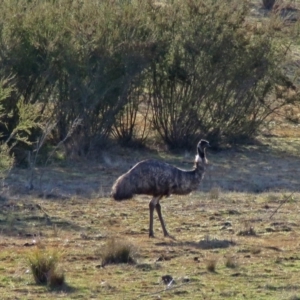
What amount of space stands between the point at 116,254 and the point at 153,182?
251cm

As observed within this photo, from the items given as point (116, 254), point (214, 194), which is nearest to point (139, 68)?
point (214, 194)

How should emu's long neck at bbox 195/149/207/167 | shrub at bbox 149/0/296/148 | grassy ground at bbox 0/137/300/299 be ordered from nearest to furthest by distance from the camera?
grassy ground at bbox 0/137/300/299 < emu's long neck at bbox 195/149/207/167 < shrub at bbox 149/0/296/148

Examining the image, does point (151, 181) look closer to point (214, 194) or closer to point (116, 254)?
point (116, 254)

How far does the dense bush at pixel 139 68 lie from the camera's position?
24.1m

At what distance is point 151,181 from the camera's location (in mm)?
14891

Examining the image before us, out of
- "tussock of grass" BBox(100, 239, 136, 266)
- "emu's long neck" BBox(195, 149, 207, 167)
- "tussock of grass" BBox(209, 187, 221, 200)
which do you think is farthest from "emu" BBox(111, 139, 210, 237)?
"tussock of grass" BBox(209, 187, 221, 200)

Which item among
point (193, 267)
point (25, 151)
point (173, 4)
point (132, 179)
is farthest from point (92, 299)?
point (173, 4)

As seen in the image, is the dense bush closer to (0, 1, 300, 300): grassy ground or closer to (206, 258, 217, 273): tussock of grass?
(0, 1, 300, 300): grassy ground

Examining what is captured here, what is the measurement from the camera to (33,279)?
37.4 ft

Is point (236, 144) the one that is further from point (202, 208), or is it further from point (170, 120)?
point (202, 208)

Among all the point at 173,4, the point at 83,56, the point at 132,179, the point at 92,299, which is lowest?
the point at 92,299

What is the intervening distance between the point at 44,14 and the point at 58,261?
1349 cm

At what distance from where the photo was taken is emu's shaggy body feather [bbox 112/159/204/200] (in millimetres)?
14773

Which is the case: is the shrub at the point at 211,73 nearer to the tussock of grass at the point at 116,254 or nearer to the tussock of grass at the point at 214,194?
the tussock of grass at the point at 214,194
